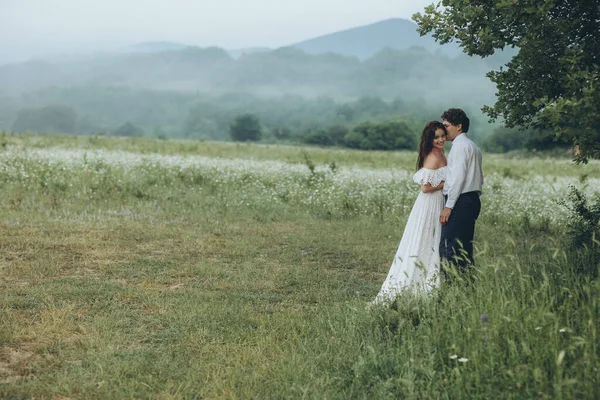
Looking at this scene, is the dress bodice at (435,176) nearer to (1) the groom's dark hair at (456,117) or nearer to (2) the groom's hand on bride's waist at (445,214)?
(2) the groom's hand on bride's waist at (445,214)

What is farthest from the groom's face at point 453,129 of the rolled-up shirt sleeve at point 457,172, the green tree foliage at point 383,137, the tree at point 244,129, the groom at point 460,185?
the tree at point 244,129

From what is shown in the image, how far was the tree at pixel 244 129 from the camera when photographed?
9981 cm

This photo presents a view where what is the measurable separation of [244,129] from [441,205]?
302 feet

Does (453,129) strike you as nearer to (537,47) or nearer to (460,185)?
(460,185)

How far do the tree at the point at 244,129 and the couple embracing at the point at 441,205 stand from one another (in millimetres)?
91133

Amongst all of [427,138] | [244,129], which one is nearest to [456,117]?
[427,138]

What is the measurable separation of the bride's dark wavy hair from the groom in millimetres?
139

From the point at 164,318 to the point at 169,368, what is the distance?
173 centimetres

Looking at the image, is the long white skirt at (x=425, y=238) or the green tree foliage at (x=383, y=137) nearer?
the long white skirt at (x=425, y=238)

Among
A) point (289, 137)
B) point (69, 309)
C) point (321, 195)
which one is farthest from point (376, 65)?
point (69, 309)

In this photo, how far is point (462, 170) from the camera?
322 inches

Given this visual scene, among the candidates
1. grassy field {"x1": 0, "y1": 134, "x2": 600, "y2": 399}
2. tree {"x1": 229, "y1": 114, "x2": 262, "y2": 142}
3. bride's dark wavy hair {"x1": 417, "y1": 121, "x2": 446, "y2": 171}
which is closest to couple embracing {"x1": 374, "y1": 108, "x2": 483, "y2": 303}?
bride's dark wavy hair {"x1": 417, "y1": 121, "x2": 446, "y2": 171}

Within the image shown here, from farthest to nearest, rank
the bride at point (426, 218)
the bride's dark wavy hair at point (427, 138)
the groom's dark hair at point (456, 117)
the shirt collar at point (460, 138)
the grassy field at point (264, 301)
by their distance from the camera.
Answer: the bride at point (426, 218)
the bride's dark wavy hair at point (427, 138)
the groom's dark hair at point (456, 117)
the shirt collar at point (460, 138)
the grassy field at point (264, 301)

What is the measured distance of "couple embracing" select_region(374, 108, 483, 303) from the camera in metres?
8.24
